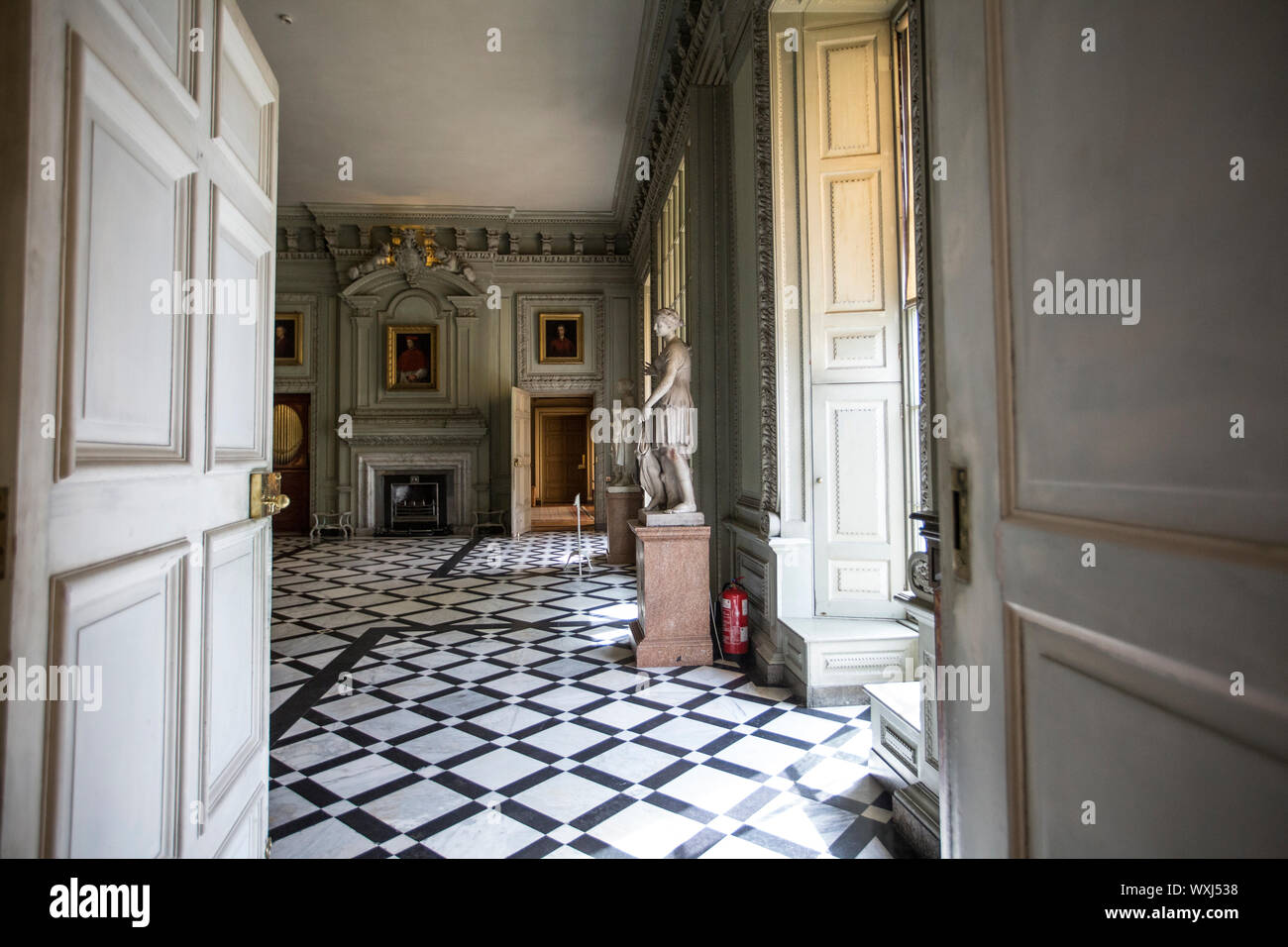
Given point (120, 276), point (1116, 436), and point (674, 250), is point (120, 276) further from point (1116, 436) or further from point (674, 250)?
point (674, 250)

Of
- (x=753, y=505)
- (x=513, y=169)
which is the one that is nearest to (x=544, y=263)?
(x=513, y=169)

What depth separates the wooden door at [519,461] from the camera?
10828mm

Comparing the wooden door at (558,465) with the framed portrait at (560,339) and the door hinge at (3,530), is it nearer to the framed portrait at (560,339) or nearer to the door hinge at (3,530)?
the framed portrait at (560,339)

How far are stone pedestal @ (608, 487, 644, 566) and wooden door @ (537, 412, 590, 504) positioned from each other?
32.0ft

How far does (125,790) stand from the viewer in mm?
1108

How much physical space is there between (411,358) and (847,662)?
10421mm

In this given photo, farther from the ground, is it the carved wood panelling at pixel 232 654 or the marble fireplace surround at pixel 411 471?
the marble fireplace surround at pixel 411 471

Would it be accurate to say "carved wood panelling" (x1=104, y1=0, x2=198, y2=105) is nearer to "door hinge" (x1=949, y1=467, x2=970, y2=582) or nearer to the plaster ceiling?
"door hinge" (x1=949, y1=467, x2=970, y2=582)

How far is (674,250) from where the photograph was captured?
777 centimetres

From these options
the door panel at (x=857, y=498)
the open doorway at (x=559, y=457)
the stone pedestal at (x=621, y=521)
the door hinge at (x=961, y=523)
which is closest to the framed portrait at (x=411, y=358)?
the stone pedestal at (x=621, y=521)

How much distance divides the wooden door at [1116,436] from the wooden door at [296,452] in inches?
497

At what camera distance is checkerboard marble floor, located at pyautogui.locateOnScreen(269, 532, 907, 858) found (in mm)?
2232

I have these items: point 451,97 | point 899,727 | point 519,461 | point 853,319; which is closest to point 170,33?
point 899,727
